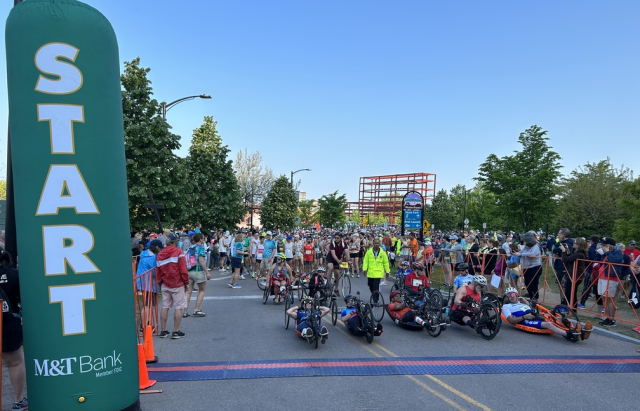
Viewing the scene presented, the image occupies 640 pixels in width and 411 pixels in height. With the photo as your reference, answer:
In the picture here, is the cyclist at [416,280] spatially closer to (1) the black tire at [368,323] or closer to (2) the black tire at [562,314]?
(1) the black tire at [368,323]

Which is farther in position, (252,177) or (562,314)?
(252,177)

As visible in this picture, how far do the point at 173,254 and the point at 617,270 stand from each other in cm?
1049

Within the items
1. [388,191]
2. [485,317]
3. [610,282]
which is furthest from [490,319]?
[388,191]

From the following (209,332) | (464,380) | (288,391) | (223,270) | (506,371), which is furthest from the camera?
(223,270)

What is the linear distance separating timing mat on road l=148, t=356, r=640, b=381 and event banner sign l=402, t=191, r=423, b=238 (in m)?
16.3

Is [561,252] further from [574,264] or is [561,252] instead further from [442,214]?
[442,214]

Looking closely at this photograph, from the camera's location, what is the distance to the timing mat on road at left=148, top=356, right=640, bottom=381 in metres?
6.38

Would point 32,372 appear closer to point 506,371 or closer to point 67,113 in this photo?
point 67,113

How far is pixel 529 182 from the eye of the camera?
3259 centimetres

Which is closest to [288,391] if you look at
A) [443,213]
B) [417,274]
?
[417,274]

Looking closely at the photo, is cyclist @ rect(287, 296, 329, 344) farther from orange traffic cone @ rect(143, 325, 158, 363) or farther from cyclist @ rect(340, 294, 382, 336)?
orange traffic cone @ rect(143, 325, 158, 363)

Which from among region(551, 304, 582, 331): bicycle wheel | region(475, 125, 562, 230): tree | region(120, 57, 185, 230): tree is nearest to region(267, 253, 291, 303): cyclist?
region(551, 304, 582, 331): bicycle wheel

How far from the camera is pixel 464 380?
20.3 ft

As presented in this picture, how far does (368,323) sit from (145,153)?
699 inches
